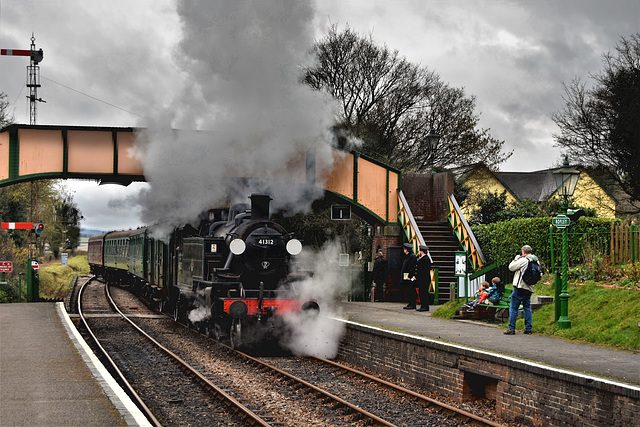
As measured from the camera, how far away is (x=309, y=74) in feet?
110

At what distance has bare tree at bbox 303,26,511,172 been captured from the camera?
110 ft

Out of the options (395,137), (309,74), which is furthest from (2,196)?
(395,137)

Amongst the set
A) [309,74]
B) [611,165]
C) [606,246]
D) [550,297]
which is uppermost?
[309,74]

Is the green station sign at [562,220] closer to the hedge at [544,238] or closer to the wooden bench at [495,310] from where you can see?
the hedge at [544,238]

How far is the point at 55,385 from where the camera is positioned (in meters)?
8.36

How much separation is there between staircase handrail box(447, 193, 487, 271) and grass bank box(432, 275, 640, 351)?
4.67m

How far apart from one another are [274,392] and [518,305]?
445 centimetres

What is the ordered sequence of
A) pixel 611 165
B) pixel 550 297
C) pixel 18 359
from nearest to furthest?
pixel 18 359 < pixel 550 297 < pixel 611 165

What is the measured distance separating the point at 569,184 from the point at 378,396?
532cm

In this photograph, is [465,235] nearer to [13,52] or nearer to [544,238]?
[544,238]

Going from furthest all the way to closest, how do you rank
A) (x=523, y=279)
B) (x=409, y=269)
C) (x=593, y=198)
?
(x=593, y=198) < (x=409, y=269) < (x=523, y=279)

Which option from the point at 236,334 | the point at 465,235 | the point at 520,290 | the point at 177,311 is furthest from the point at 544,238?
the point at 177,311

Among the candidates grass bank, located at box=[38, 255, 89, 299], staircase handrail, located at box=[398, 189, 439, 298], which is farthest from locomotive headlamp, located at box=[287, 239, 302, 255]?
grass bank, located at box=[38, 255, 89, 299]

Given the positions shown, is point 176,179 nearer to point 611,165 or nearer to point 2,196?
point 611,165
